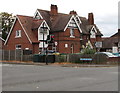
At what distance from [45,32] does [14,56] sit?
30.8ft

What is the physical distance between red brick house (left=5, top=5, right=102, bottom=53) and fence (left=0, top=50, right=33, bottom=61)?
17.9 ft

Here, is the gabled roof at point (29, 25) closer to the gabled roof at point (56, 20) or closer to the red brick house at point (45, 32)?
the red brick house at point (45, 32)

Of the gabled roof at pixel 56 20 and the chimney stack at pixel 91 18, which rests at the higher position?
the chimney stack at pixel 91 18

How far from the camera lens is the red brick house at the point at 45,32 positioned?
46.4 metres

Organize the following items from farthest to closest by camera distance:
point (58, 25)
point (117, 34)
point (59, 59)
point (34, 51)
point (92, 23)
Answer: point (117, 34) → point (92, 23) → point (58, 25) → point (34, 51) → point (59, 59)

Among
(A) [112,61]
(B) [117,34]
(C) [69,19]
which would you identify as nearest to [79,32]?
(C) [69,19]

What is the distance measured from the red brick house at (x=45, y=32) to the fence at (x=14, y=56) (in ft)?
17.9

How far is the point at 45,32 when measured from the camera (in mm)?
47344

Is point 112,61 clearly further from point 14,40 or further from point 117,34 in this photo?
point 117,34

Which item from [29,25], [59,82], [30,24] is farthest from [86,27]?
[59,82]

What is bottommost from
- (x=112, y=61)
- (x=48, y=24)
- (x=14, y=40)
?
(x=112, y=61)

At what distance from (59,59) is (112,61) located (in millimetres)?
7262

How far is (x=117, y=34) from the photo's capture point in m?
83.6

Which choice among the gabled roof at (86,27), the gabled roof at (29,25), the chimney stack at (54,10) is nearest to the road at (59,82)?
the gabled roof at (29,25)
